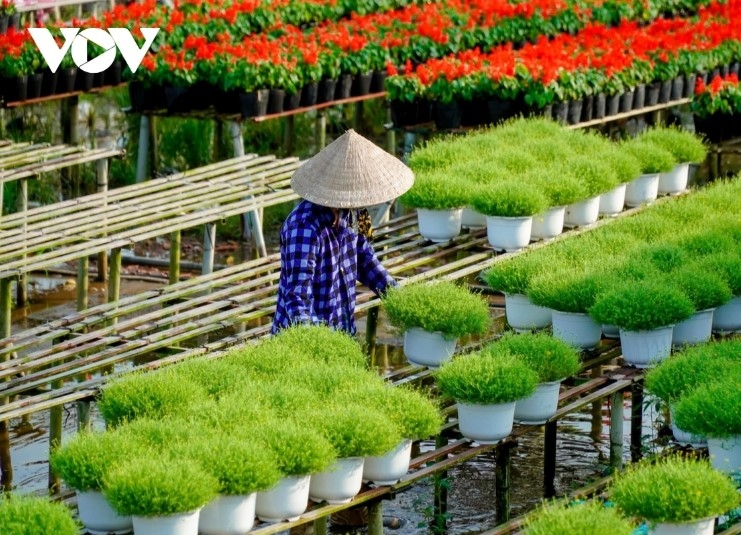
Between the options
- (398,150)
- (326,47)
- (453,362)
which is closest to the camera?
(453,362)

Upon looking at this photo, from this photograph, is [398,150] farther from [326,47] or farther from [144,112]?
[144,112]

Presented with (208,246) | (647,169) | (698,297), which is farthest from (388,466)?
(208,246)

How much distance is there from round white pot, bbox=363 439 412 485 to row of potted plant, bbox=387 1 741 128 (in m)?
5.32

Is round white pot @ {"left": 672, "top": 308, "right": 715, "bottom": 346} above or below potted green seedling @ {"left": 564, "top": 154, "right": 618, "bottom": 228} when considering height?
below

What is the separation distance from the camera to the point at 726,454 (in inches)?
226

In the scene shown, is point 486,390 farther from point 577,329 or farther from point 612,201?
point 612,201

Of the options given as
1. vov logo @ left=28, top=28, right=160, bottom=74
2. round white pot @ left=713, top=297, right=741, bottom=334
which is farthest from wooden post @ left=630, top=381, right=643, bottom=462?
vov logo @ left=28, top=28, right=160, bottom=74

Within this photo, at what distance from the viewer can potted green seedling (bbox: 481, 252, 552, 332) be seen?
23.1ft

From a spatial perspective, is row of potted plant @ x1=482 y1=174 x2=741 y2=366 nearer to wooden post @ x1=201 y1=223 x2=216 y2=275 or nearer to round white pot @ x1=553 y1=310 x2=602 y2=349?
round white pot @ x1=553 y1=310 x2=602 y2=349

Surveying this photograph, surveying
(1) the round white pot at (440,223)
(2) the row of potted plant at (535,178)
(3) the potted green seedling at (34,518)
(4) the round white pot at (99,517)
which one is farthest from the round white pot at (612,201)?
(3) the potted green seedling at (34,518)

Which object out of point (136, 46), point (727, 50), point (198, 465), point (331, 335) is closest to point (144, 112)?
point (136, 46)

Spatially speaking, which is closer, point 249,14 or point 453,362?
point 453,362

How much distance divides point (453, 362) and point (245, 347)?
2.88ft

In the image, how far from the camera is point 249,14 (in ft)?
43.4
